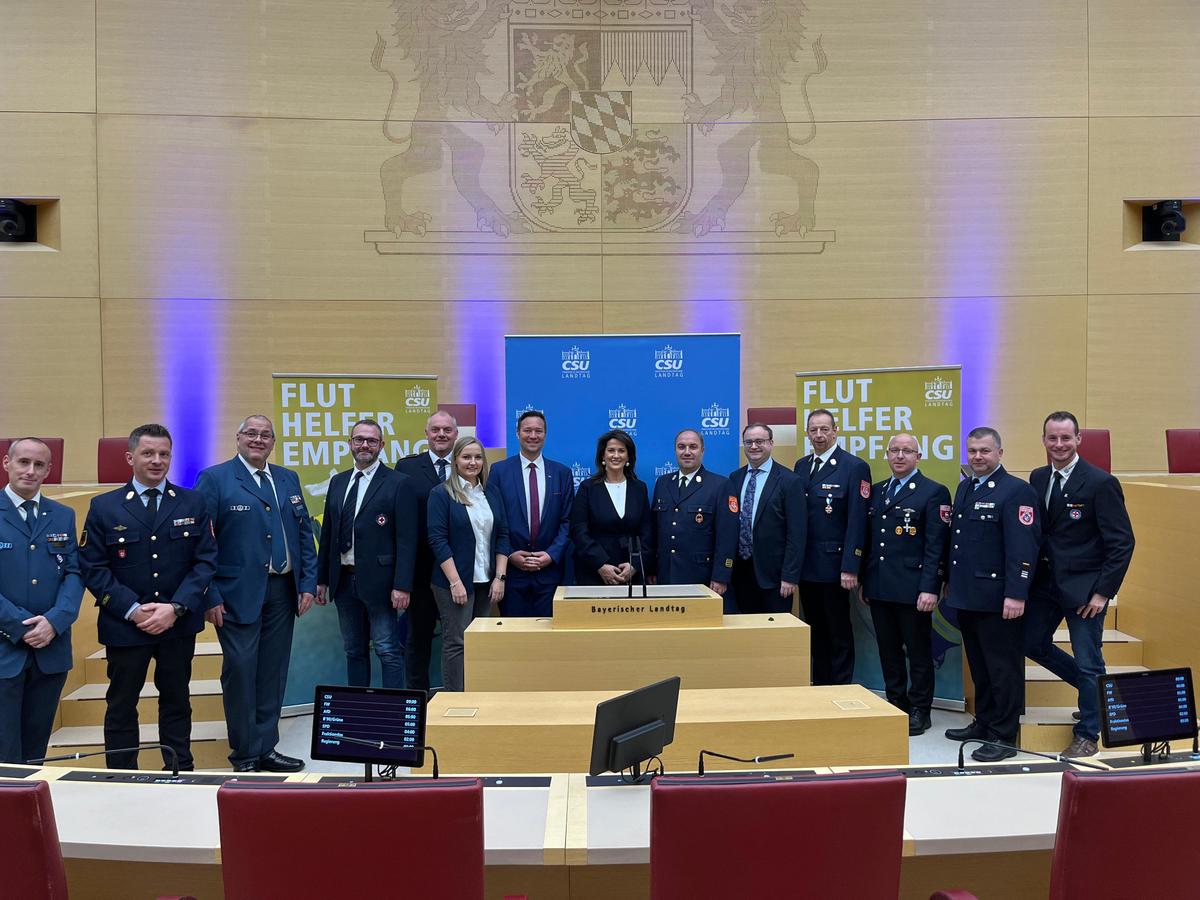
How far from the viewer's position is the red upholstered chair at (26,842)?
1695 millimetres

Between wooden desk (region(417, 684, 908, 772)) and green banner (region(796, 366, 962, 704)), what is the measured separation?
226 cm

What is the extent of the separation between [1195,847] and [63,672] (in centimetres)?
363

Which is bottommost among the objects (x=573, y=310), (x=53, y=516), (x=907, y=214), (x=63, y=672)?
(x=63, y=672)

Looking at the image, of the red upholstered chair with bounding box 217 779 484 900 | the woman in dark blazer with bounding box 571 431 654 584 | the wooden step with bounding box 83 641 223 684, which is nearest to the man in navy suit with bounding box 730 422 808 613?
the woman in dark blazer with bounding box 571 431 654 584

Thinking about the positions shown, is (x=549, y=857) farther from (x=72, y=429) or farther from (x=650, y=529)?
(x=72, y=429)

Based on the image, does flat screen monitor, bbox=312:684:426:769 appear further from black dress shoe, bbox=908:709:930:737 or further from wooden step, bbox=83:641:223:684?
black dress shoe, bbox=908:709:930:737

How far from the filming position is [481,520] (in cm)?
471

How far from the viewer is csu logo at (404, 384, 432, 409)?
5605 mm

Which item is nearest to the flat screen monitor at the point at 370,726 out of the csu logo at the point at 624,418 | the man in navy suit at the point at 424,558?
the man in navy suit at the point at 424,558

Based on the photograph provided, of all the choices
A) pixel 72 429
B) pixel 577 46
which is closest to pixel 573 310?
pixel 577 46

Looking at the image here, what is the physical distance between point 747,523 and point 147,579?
2.95 m

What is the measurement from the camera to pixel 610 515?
4898 millimetres

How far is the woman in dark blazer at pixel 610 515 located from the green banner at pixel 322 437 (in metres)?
1.29

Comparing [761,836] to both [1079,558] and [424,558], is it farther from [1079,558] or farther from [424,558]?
[424,558]
